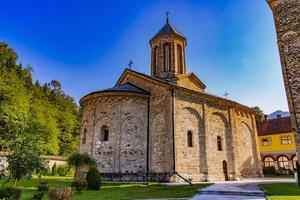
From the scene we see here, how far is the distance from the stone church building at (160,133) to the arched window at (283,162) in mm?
14353

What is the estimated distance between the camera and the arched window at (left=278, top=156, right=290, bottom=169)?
31469 mm

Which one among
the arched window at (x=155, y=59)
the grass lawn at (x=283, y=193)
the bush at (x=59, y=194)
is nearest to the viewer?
the bush at (x=59, y=194)

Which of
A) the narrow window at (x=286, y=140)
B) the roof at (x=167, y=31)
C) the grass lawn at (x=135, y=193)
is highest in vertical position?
the roof at (x=167, y=31)

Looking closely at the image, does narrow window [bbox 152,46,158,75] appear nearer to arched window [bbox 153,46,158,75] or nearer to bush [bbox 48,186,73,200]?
arched window [bbox 153,46,158,75]

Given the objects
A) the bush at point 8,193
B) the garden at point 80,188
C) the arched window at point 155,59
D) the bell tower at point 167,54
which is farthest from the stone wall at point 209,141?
the bush at point 8,193

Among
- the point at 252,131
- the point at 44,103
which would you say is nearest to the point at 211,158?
the point at 252,131

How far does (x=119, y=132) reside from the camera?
56.6ft

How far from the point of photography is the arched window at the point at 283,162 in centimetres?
3147

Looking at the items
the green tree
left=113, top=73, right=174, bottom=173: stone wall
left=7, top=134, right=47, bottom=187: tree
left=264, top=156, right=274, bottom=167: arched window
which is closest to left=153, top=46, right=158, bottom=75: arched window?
left=113, top=73, right=174, bottom=173: stone wall

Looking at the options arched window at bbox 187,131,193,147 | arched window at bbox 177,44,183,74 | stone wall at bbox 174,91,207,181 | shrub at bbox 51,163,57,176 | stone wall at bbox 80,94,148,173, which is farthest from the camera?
shrub at bbox 51,163,57,176

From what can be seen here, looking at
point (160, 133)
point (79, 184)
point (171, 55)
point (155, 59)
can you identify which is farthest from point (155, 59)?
point (79, 184)

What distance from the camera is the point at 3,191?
737cm

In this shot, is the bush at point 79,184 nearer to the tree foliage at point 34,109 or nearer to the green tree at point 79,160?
the green tree at point 79,160

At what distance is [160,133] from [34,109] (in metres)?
23.8
